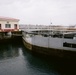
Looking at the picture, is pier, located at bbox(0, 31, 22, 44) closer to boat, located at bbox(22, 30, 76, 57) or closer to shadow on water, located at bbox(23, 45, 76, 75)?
boat, located at bbox(22, 30, 76, 57)

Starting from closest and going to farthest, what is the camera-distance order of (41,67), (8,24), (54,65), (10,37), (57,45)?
(41,67) → (54,65) → (57,45) → (10,37) → (8,24)

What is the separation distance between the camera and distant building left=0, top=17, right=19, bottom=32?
112 ft

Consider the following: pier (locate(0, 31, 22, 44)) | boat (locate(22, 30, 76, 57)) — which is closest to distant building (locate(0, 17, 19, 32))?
pier (locate(0, 31, 22, 44))

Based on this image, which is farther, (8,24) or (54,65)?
(8,24)

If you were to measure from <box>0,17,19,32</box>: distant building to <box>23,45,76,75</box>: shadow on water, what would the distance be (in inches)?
666

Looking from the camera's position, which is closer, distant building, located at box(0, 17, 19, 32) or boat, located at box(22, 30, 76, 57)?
boat, located at box(22, 30, 76, 57)

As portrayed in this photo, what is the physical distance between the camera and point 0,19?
33562 mm

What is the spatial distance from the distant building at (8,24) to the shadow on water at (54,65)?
16.9m

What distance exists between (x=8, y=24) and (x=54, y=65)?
21.6m

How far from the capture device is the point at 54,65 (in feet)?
53.9

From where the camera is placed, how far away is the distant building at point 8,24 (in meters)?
34.0

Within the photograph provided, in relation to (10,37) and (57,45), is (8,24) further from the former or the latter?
(57,45)

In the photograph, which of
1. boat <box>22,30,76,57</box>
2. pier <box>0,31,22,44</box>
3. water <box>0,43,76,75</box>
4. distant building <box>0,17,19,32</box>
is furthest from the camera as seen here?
distant building <box>0,17,19,32</box>

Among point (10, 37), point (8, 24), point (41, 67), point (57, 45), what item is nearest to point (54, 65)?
point (41, 67)
